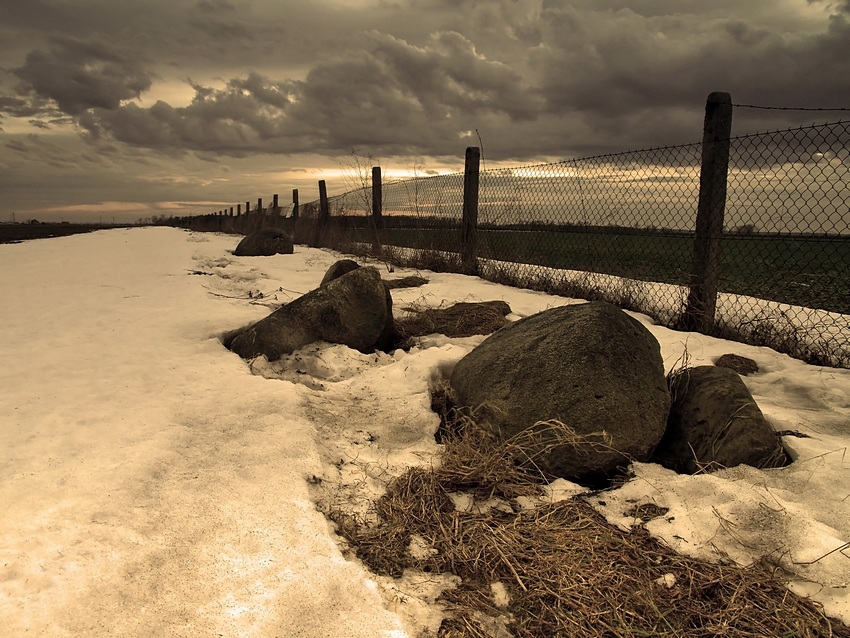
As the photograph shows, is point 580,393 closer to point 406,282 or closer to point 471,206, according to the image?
point 406,282

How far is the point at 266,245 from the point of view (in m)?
10.5

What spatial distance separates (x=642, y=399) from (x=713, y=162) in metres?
3.08

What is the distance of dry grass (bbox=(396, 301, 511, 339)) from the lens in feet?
14.1

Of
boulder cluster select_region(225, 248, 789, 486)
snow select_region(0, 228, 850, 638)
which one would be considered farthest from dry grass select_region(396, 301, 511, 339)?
boulder cluster select_region(225, 248, 789, 486)

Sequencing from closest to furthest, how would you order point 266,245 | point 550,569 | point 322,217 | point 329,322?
point 550,569, point 329,322, point 266,245, point 322,217

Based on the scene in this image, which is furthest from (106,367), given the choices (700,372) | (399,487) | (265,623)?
(700,372)

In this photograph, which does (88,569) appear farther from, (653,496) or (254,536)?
(653,496)

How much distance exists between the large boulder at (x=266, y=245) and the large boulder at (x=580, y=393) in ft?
28.0

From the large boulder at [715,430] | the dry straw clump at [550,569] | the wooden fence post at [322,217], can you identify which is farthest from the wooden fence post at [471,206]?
the wooden fence post at [322,217]

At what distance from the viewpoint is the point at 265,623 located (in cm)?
139

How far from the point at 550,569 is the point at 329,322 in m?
2.56

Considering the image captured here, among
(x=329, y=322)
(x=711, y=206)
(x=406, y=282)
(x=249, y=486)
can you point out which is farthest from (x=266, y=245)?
(x=249, y=486)

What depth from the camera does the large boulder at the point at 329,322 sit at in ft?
12.0

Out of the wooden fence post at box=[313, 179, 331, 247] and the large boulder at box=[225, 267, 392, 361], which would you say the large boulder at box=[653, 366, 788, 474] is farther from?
the wooden fence post at box=[313, 179, 331, 247]
